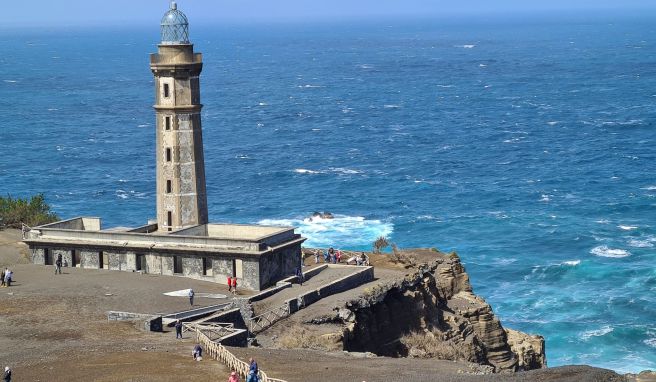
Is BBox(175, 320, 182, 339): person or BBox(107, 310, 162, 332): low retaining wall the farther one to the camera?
BBox(107, 310, 162, 332): low retaining wall

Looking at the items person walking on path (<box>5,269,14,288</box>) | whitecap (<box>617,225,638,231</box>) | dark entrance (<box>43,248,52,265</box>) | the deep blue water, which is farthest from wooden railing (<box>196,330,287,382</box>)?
whitecap (<box>617,225,638,231</box>)

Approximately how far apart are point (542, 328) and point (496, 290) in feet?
28.0

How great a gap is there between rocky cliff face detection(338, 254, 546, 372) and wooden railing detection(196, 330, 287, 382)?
6845 mm

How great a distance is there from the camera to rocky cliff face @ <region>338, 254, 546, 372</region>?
5044 cm

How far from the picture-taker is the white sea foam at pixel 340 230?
91.2 meters

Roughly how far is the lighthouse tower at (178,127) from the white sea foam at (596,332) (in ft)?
81.2

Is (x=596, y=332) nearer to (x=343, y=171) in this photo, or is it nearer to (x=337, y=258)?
(x=337, y=258)

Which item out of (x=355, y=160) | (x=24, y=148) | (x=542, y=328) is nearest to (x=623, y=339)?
(x=542, y=328)

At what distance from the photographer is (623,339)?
6975cm

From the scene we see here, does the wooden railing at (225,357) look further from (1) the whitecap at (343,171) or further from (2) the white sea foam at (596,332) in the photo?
(1) the whitecap at (343,171)

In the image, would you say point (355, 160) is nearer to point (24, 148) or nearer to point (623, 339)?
point (24, 148)

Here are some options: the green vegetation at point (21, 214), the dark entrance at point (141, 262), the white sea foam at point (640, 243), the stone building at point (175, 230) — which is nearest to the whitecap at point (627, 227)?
the white sea foam at point (640, 243)

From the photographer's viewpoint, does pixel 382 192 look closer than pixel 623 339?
No

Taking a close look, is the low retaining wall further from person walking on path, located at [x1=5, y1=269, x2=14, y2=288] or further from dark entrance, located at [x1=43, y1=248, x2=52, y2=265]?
dark entrance, located at [x1=43, y1=248, x2=52, y2=265]
